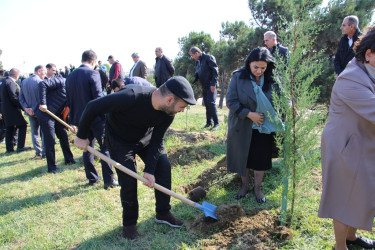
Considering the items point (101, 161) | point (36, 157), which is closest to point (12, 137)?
point (36, 157)

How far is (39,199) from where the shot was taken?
4.48m

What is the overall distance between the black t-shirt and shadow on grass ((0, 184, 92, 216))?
2170mm

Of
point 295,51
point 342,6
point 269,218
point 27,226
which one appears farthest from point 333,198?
point 342,6

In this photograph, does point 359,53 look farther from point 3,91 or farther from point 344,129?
point 3,91

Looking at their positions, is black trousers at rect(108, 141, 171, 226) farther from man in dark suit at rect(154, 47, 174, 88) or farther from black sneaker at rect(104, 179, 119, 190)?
man in dark suit at rect(154, 47, 174, 88)

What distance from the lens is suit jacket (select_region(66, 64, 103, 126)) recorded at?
4.45 m

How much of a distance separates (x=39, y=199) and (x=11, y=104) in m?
4.59

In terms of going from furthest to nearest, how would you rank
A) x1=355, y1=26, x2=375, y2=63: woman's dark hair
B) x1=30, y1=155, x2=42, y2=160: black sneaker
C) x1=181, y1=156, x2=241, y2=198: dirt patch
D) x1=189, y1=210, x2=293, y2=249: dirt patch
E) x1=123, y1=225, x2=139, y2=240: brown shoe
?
x1=30, y1=155, x2=42, y2=160: black sneaker
x1=181, y1=156, x2=241, y2=198: dirt patch
x1=123, y1=225, x2=139, y2=240: brown shoe
x1=189, y1=210, x2=293, y2=249: dirt patch
x1=355, y1=26, x2=375, y2=63: woman's dark hair

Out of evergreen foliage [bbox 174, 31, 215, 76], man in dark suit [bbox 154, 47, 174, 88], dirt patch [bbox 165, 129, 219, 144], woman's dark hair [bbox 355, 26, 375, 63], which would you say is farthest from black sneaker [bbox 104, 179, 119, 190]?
evergreen foliage [bbox 174, 31, 215, 76]

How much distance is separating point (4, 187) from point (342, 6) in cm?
1775

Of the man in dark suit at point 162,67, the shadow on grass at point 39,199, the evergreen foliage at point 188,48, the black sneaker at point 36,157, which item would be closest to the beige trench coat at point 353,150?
the shadow on grass at point 39,199

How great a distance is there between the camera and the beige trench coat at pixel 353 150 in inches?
80.5

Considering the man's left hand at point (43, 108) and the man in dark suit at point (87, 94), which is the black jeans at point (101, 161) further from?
the man's left hand at point (43, 108)

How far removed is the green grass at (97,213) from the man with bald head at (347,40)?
3.17 metres
